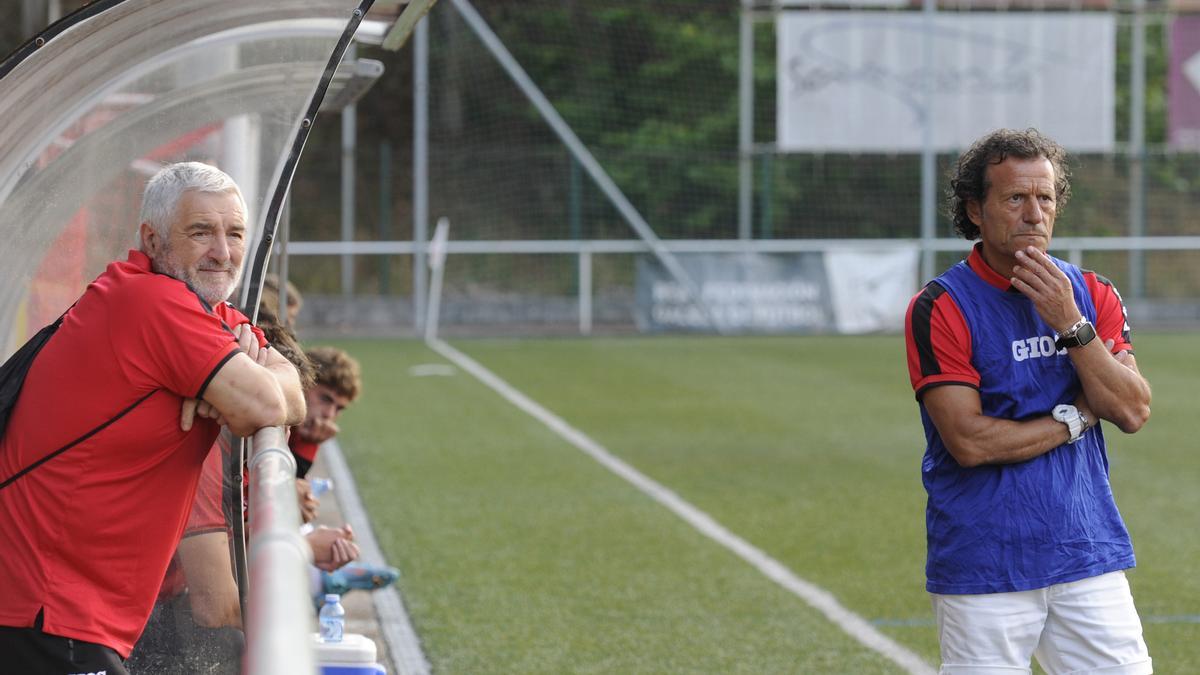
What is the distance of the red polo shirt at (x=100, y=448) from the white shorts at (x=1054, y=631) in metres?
1.86

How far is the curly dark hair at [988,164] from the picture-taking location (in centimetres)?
406

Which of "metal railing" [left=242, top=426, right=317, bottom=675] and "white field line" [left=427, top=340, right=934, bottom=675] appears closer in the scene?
"metal railing" [left=242, top=426, right=317, bottom=675]

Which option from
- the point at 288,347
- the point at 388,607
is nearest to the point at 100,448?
the point at 288,347

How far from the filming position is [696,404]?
54.1 ft

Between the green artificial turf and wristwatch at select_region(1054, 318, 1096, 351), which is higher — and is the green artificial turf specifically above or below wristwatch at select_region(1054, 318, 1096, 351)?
below

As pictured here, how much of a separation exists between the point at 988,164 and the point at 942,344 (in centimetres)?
46

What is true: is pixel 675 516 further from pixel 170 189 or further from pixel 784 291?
pixel 784 291

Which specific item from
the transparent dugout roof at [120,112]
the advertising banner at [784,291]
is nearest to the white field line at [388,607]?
the transparent dugout roof at [120,112]

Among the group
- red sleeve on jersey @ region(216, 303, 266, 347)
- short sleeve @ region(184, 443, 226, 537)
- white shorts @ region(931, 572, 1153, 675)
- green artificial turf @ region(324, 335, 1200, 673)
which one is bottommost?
green artificial turf @ region(324, 335, 1200, 673)

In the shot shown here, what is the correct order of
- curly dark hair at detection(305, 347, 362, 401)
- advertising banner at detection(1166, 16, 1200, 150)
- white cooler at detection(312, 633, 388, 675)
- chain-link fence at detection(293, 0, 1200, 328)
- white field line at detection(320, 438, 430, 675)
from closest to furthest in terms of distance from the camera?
white cooler at detection(312, 633, 388, 675), curly dark hair at detection(305, 347, 362, 401), white field line at detection(320, 438, 430, 675), chain-link fence at detection(293, 0, 1200, 328), advertising banner at detection(1166, 16, 1200, 150)

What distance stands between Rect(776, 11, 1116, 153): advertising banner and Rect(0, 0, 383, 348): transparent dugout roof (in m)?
25.3

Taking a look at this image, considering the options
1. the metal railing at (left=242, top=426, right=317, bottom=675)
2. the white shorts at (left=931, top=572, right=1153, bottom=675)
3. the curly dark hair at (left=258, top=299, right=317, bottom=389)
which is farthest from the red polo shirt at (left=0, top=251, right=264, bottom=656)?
the white shorts at (left=931, top=572, right=1153, bottom=675)

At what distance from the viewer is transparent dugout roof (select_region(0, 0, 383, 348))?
A: 416cm

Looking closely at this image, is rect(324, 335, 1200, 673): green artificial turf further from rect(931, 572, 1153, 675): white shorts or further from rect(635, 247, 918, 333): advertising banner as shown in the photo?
rect(635, 247, 918, 333): advertising banner
